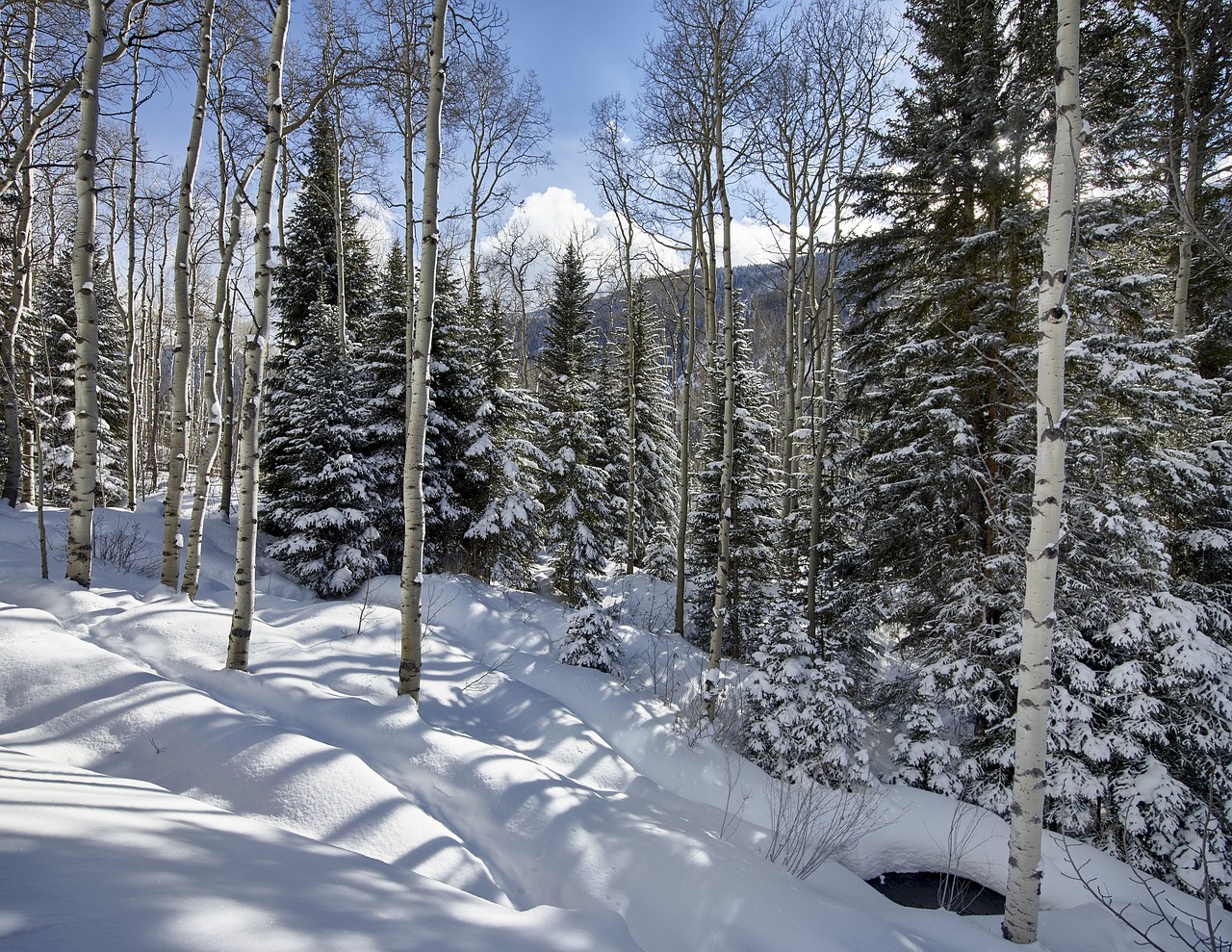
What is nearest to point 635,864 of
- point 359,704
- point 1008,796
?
point 359,704

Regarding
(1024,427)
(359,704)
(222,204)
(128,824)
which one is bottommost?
(359,704)

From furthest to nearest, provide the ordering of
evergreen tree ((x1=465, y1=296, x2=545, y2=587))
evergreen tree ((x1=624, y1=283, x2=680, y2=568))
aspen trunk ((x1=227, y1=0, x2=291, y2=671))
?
1. evergreen tree ((x1=624, y1=283, x2=680, y2=568))
2. evergreen tree ((x1=465, y1=296, x2=545, y2=587))
3. aspen trunk ((x1=227, y1=0, x2=291, y2=671))

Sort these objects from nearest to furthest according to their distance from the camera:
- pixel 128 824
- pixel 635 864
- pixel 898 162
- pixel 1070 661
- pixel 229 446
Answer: pixel 128 824 < pixel 635 864 < pixel 1070 661 < pixel 898 162 < pixel 229 446

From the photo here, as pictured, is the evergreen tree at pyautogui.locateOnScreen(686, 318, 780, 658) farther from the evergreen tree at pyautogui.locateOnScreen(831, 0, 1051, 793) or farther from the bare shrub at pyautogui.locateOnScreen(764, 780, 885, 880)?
the bare shrub at pyautogui.locateOnScreen(764, 780, 885, 880)

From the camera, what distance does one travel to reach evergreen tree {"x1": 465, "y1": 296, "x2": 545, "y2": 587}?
11.6 m

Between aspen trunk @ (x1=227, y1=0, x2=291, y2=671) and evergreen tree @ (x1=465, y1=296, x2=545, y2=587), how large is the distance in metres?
6.27

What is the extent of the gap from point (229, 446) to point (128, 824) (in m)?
14.1

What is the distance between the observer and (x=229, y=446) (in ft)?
45.4

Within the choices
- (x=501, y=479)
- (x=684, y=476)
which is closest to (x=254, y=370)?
(x=501, y=479)

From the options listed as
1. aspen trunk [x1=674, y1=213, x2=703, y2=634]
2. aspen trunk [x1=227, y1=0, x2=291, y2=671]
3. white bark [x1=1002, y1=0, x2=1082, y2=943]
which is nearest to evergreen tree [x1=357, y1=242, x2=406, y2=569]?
aspen trunk [x1=674, y1=213, x2=703, y2=634]

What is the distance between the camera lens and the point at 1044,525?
3.88 meters

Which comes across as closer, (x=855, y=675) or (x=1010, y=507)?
(x=1010, y=507)

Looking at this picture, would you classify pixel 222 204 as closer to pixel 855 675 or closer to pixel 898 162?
pixel 898 162

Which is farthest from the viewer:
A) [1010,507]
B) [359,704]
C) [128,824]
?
[1010,507]
